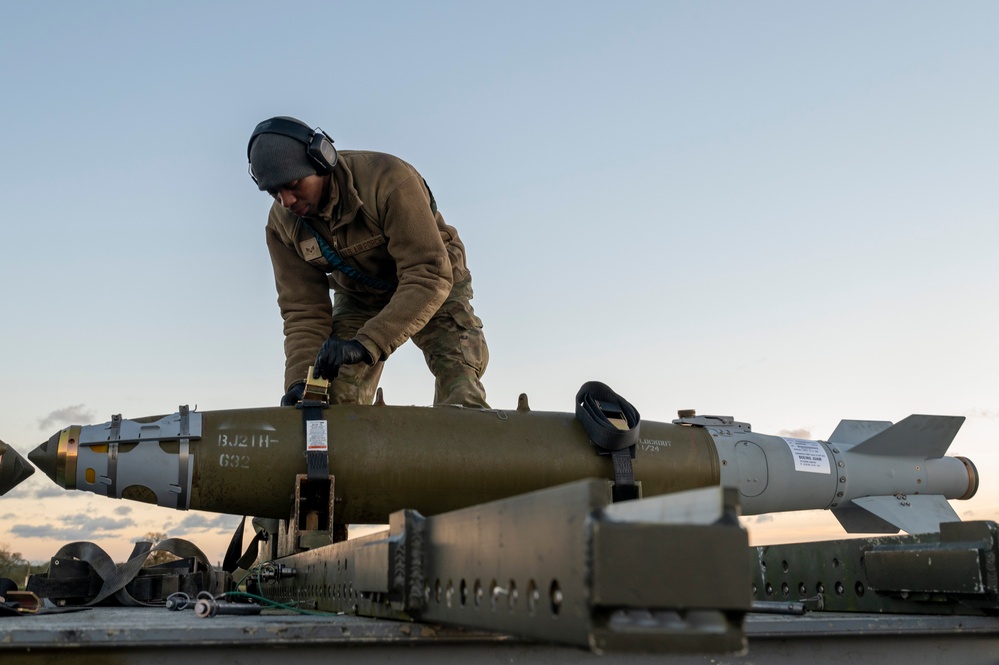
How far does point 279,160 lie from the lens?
4223mm

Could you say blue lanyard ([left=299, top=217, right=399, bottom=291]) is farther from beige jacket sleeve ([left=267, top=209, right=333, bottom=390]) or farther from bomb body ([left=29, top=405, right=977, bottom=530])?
bomb body ([left=29, top=405, right=977, bottom=530])

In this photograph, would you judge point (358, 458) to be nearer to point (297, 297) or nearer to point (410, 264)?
point (410, 264)

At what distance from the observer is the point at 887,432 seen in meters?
5.11

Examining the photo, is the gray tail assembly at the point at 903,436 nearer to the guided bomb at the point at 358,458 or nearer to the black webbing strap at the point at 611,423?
the guided bomb at the point at 358,458

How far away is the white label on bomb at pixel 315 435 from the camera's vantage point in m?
3.86

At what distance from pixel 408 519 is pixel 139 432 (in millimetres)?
2536

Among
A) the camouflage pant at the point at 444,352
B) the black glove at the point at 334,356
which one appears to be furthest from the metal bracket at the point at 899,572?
the camouflage pant at the point at 444,352

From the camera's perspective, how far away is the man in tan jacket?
14.1 feet

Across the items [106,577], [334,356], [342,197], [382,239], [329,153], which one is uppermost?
[329,153]

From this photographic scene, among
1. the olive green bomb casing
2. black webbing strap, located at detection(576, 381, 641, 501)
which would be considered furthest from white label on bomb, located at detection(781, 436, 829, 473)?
the olive green bomb casing

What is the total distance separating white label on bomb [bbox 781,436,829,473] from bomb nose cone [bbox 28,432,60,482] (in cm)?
354

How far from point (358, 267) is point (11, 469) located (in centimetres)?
187

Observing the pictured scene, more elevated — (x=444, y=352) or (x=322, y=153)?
(x=322, y=153)

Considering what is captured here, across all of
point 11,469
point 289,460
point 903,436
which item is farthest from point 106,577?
point 903,436
